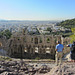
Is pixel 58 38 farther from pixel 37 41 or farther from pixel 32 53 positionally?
pixel 32 53

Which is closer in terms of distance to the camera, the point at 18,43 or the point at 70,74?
the point at 70,74

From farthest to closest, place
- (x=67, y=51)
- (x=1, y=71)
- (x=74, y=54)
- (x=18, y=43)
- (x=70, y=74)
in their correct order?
(x=18, y=43), (x=67, y=51), (x=74, y=54), (x=1, y=71), (x=70, y=74)

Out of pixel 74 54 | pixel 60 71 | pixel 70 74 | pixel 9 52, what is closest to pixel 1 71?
pixel 60 71

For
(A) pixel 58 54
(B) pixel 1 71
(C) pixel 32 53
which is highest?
(A) pixel 58 54

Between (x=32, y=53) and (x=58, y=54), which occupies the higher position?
(x=58, y=54)

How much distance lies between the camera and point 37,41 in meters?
31.6

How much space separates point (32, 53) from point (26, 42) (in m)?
2.90

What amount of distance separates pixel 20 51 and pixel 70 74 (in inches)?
970

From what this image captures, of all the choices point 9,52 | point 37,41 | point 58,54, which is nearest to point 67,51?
point 37,41

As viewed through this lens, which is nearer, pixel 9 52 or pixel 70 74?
pixel 70 74

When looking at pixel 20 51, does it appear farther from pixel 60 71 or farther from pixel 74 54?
pixel 60 71

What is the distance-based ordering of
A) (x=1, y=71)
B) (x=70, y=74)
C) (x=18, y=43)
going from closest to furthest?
1. (x=70, y=74)
2. (x=1, y=71)
3. (x=18, y=43)

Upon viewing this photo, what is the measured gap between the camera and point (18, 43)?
3153cm

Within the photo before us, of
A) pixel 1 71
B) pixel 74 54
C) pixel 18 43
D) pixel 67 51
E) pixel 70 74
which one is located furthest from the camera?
pixel 18 43
